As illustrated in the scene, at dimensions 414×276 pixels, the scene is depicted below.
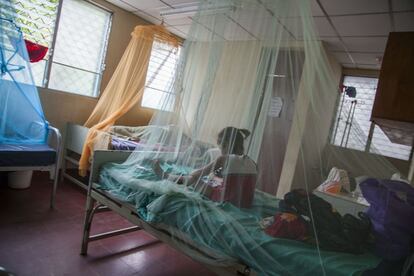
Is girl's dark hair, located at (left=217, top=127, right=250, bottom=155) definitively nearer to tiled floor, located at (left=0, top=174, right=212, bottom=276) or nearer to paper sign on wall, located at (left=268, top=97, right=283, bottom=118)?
paper sign on wall, located at (left=268, top=97, right=283, bottom=118)

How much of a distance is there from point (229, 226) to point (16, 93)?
2583 mm

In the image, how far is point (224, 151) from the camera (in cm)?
166

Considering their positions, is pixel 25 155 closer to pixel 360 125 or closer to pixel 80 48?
pixel 80 48

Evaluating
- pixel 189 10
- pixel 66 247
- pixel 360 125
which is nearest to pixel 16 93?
pixel 66 247

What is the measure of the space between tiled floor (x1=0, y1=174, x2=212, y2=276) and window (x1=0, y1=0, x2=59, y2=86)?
1.59 meters

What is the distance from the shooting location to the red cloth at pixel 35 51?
3.18m

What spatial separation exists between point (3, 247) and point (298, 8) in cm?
259

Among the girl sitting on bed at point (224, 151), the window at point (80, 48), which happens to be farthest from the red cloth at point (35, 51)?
the girl sitting on bed at point (224, 151)

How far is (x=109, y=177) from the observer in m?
2.12

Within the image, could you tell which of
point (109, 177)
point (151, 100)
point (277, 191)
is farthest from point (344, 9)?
point (151, 100)

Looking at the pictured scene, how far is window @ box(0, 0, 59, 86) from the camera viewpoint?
3.28 meters

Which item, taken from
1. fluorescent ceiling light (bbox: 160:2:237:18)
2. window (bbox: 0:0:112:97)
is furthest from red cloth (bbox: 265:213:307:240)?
window (bbox: 0:0:112:97)

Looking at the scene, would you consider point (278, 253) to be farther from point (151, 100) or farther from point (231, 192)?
point (151, 100)

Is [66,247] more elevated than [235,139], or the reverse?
[235,139]
